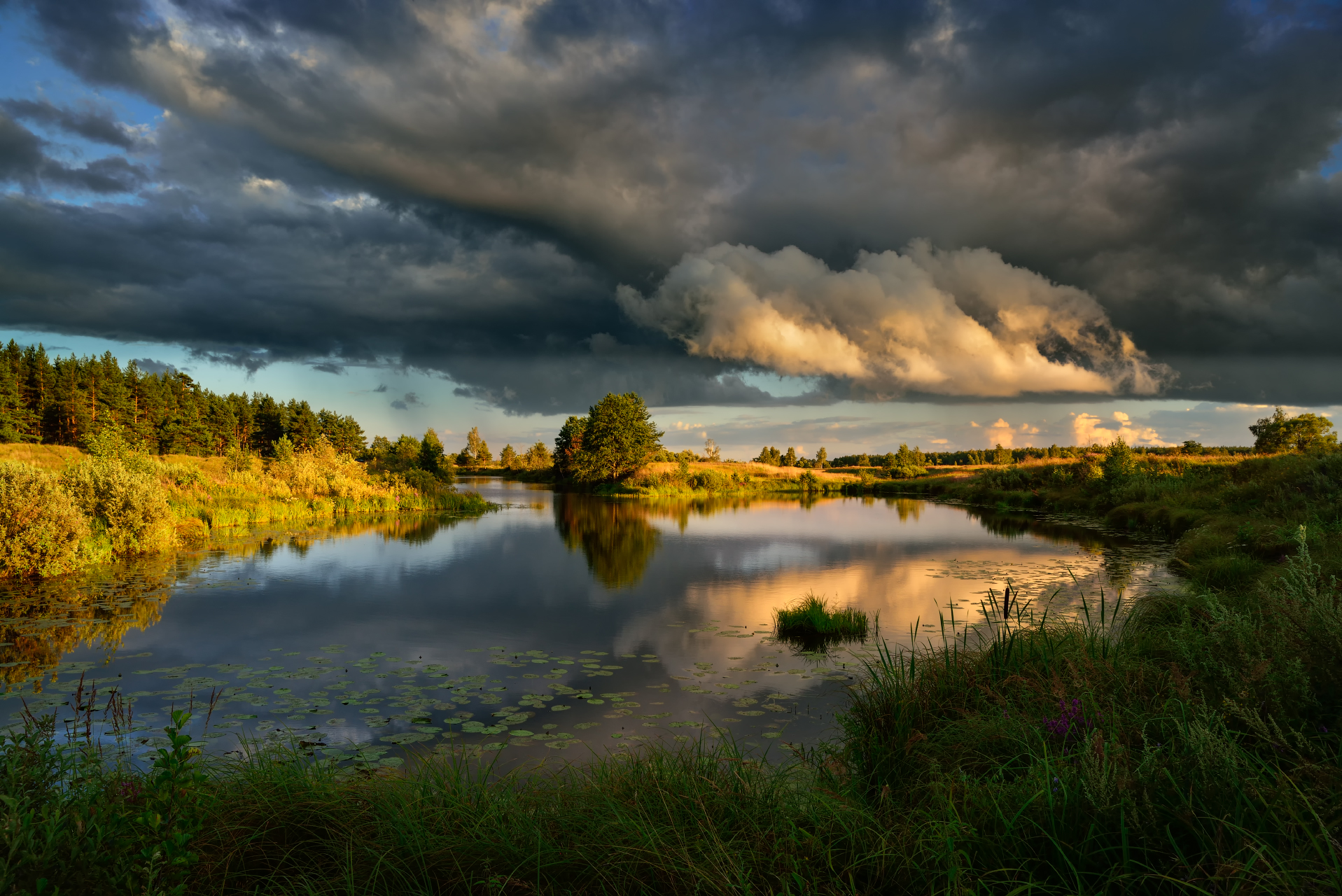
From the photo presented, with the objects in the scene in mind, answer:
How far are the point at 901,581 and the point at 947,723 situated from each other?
40.0ft

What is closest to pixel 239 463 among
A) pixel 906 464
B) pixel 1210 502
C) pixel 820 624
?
pixel 820 624

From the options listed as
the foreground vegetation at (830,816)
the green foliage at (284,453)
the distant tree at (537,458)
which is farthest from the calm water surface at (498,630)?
the distant tree at (537,458)

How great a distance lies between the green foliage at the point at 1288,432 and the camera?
3681 cm

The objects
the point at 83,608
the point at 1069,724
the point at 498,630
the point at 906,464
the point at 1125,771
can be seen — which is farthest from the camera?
the point at 906,464

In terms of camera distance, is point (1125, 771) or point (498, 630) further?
point (498, 630)

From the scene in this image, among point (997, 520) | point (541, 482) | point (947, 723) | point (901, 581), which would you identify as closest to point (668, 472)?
point (541, 482)

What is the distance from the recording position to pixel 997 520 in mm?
35062

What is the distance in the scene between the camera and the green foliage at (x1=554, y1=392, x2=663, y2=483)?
203ft

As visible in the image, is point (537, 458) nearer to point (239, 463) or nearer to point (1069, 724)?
point (239, 463)

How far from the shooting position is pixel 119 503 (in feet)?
56.3

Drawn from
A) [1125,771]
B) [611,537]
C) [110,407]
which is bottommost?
[611,537]

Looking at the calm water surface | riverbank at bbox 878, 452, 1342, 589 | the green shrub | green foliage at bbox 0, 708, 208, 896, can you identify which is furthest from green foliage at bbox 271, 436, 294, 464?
riverbank at bbox 878, 452, 1342, 589

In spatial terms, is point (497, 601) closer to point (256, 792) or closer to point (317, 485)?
point (256, 792)

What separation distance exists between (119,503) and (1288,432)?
61.7m
